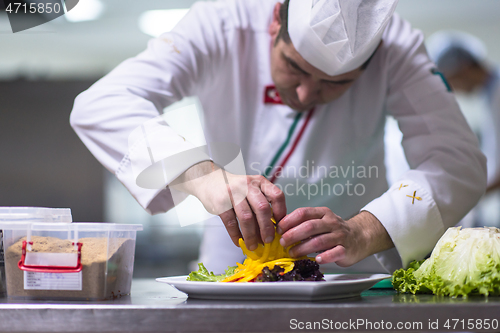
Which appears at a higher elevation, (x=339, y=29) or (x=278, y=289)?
(x=339, y=29)

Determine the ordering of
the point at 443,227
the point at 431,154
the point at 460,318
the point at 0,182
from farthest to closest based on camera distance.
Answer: the point at 0,182, the point at 431,154, the point at 443,227, the point at 460,318

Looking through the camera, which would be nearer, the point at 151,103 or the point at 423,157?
the point at 151,103

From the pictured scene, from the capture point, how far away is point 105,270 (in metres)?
0.74

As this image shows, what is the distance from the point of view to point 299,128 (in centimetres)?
137

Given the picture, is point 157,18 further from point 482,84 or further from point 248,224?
point 248,224

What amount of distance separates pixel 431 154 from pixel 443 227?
0.74 ft

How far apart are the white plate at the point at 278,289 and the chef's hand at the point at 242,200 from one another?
0.47 feet

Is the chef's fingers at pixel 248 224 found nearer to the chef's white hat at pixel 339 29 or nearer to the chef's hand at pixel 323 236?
the chef's hand at pixel 323 236

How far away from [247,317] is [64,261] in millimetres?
335

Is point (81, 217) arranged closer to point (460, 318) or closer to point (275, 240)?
point (275, 240)

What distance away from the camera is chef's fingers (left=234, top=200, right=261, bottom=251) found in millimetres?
820

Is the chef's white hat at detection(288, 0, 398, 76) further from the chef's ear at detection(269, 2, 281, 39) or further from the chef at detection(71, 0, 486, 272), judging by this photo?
the chef's ear at detection(269, 2, 281, 39)

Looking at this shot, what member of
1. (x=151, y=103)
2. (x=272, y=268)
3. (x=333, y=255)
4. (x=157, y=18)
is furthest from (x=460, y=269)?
(x=157, y=18)

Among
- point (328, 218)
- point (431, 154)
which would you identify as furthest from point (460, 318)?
point (431, 154)
